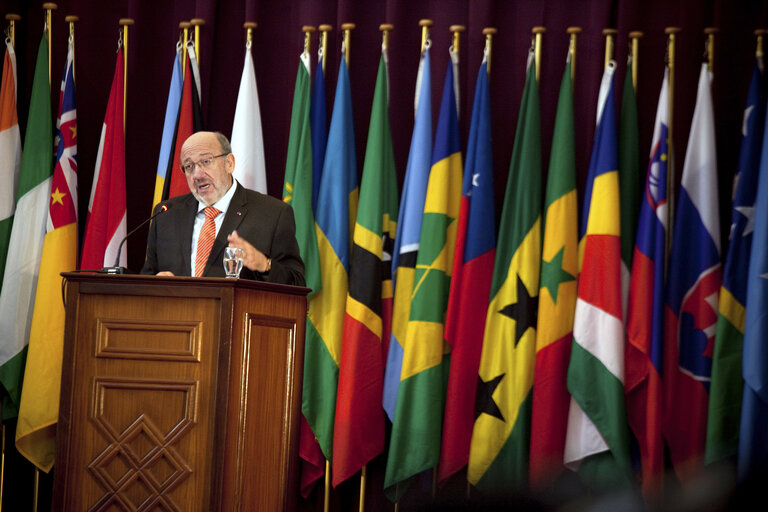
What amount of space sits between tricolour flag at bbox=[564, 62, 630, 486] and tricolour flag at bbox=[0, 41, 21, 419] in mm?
3147

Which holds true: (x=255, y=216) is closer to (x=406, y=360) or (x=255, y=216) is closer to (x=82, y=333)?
(x=82, y=333)

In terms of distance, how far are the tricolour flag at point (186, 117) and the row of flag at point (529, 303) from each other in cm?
65

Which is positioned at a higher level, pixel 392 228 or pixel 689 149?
pixel 689 149

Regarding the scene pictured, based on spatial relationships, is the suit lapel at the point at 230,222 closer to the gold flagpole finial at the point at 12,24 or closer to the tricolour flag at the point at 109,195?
the tricolour flag at the point at 109,195

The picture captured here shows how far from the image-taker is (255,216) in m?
3.65

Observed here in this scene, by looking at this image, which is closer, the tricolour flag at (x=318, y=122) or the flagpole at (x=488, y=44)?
the flagpole at (x=488, y=44)

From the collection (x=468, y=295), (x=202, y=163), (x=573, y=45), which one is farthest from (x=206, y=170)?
(x=573, y=45)

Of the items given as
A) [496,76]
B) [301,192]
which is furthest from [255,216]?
[496,76]

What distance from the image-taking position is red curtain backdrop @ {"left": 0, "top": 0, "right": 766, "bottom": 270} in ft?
16.5

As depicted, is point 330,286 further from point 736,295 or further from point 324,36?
point 736,295

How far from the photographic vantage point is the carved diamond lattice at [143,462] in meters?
2.83

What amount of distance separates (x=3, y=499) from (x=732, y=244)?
4.55 m

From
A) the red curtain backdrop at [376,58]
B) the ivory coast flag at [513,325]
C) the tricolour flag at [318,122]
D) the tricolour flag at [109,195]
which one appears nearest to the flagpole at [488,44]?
the red curtain backdrop at [376,58]

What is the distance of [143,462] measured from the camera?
2.85 m
